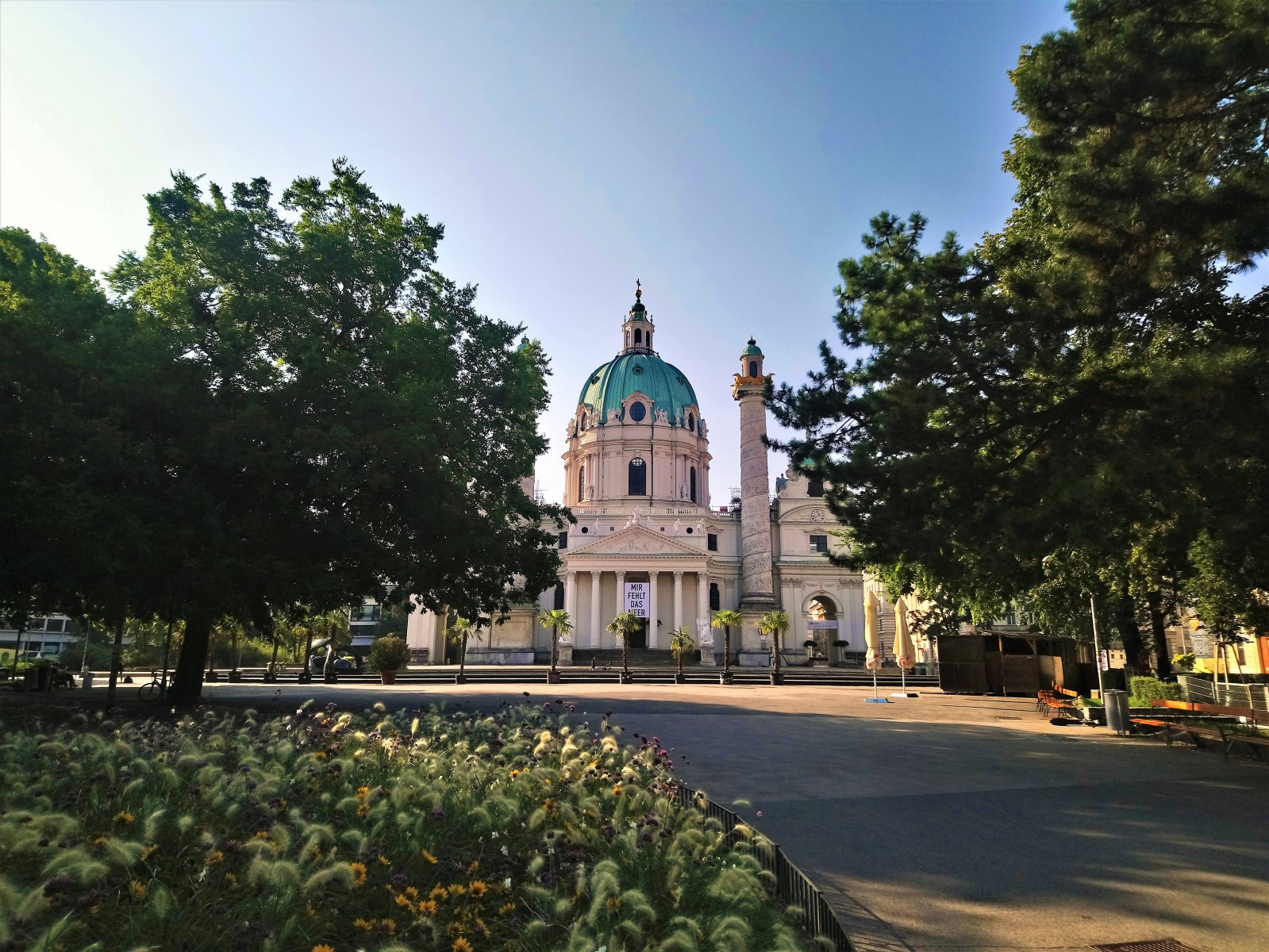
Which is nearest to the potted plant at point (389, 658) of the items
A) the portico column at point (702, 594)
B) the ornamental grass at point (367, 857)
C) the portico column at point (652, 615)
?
the portico column at point (652, 615)

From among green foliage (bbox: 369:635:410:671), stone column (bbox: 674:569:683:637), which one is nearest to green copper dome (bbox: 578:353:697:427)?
stone column (bbox: 674:569:683:637)

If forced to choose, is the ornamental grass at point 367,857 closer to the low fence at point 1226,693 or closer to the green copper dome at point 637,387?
the low fence at point 1226,693

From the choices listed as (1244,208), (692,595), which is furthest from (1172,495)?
(692,595)

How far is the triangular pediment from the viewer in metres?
74.2

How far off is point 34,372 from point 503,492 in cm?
Result: 1164

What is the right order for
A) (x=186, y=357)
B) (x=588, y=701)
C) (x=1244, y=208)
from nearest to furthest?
(x=1244, y=208) → (x=186, y=357) → (x=588, y=701)

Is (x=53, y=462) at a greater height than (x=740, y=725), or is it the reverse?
(x=53, y=462)

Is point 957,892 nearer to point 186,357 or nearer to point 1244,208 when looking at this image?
point 1244,208

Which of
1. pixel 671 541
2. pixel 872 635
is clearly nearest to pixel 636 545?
pixel 671 541

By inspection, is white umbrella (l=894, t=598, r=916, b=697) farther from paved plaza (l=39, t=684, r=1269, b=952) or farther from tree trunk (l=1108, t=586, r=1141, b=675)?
paved plaza (l=39, t=684, r=1269, b=952)

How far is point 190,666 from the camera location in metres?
21.3

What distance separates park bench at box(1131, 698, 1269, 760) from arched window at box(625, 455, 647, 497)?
66782mm

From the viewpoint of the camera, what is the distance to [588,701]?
2645 cm

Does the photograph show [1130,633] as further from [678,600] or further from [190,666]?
[678,600]
